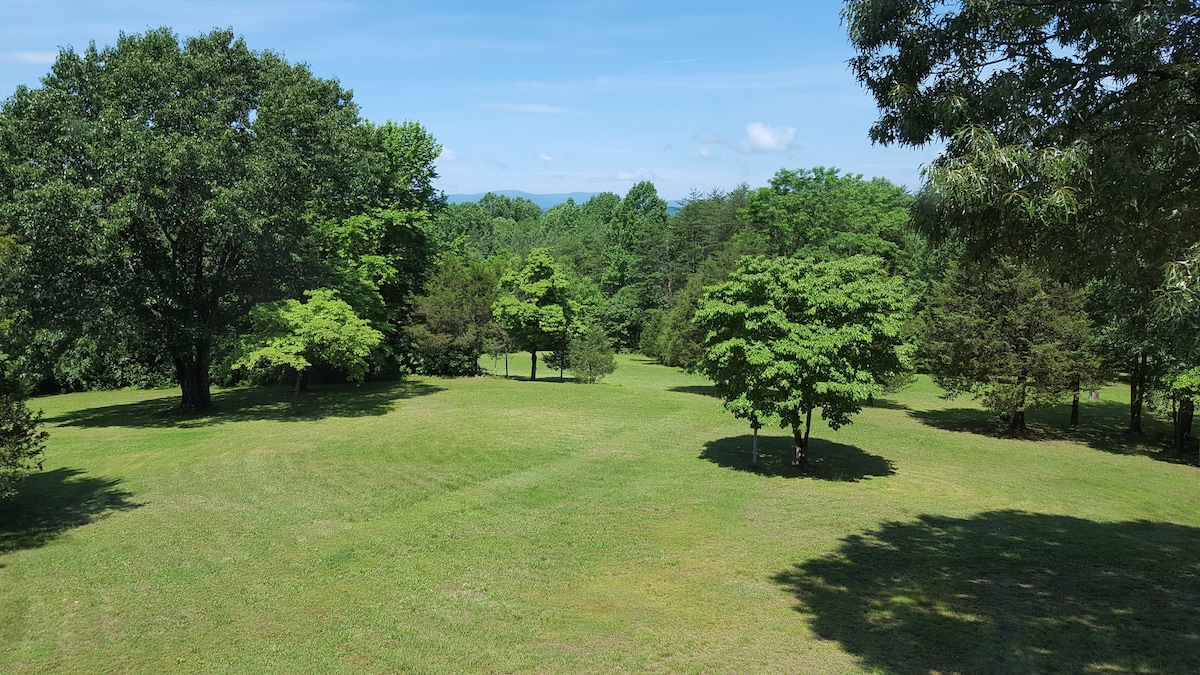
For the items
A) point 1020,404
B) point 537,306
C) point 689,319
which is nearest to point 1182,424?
point 1020,404

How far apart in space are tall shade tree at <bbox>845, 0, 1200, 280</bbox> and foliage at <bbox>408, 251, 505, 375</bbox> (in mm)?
33035

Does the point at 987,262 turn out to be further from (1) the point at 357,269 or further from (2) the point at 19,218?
(1) the point at 357,269

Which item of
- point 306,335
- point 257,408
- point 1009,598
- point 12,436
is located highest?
point 306,335

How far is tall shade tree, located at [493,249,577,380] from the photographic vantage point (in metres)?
41.5

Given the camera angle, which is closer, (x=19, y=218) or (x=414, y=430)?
(x=19, y=218)

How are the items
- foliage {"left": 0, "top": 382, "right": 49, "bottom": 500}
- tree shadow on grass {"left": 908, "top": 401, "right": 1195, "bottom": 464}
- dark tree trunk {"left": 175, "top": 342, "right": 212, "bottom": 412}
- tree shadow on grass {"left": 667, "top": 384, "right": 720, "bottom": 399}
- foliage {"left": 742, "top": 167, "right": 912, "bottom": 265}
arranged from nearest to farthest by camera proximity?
foliage {"left": 0, "top": 382, "right": 49, "bottom": 500}, tree shadow on grass {"left": 908, "top": 401, "right": 1195, "bottom": 464}, dark tree trunk {"left": 175, "top": 342, "right": 212, "bottom": 412}, tree shadow on grass {"left": 667, "top": 384, "right": 720, "bottom": 399}, foliage {"left": 742, "top": 167, "right": 912, "bottom": 265}

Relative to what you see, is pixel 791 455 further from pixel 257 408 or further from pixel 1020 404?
pixel 257 408

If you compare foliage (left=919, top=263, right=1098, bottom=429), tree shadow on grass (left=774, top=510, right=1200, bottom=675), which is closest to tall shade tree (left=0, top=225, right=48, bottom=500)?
tree shadow on grass (left=774, top=510, right=1200, bottom=675)

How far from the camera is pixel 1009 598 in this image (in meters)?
9.34

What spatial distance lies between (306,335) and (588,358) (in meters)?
20.8

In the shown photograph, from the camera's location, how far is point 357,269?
38312 mm

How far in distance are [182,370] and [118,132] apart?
1037cm

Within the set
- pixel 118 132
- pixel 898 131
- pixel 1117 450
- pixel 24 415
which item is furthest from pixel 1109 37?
pixel 118 132

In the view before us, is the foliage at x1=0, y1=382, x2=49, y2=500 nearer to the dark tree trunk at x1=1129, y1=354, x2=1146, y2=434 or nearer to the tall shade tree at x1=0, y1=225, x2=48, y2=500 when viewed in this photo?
the tall shade tree at x1=0, y1=225, x2=48, y2=500
